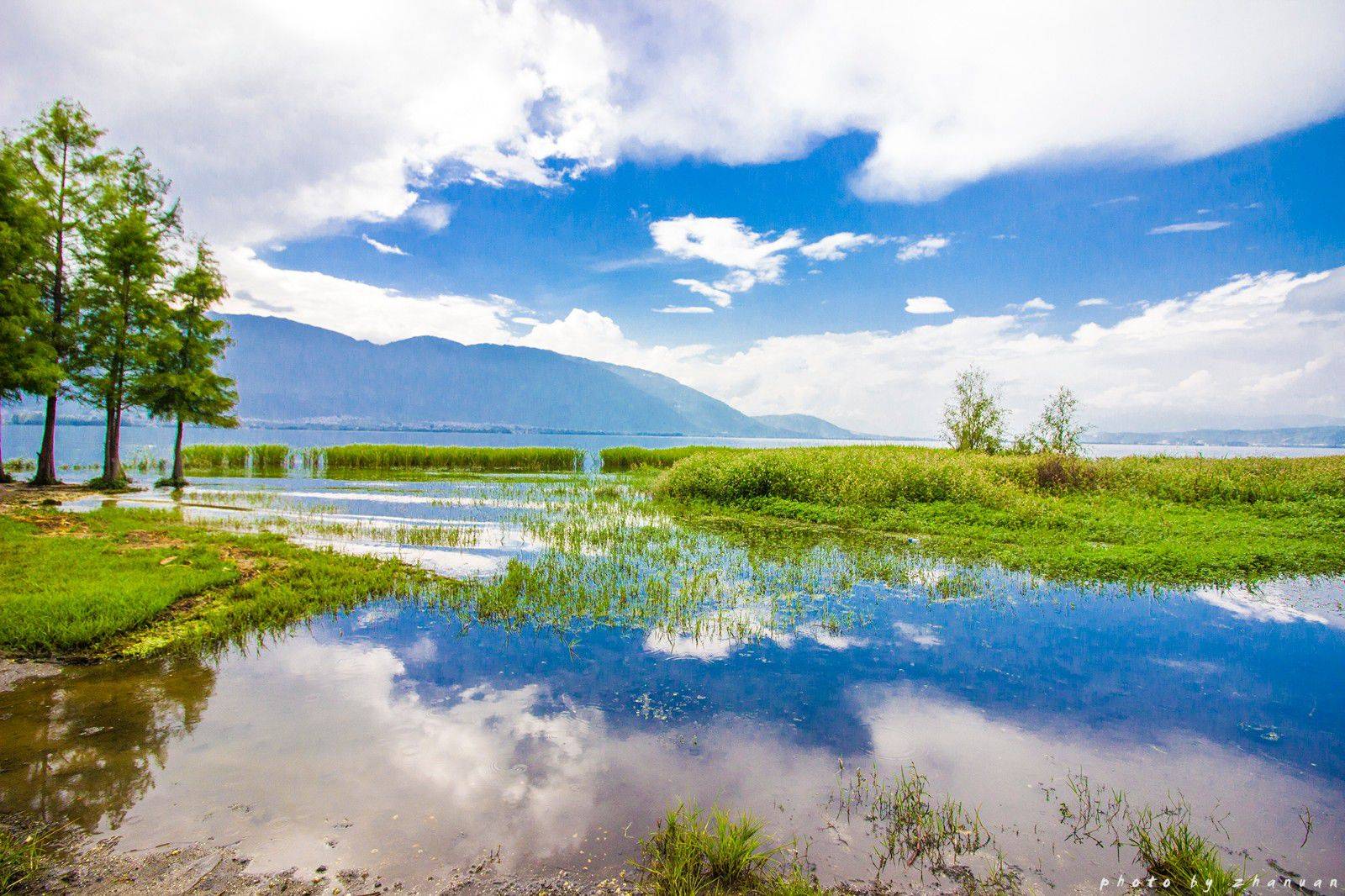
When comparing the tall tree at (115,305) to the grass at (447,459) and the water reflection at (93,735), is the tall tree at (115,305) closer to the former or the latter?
the grass at (447,459)

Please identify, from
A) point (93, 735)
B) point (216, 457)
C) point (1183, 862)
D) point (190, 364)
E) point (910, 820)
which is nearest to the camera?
point (1183, 862)

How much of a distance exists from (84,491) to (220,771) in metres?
26.7

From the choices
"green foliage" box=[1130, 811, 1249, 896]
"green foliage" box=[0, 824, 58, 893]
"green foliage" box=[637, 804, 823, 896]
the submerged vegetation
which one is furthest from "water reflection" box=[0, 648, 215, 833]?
the submerged vegetation

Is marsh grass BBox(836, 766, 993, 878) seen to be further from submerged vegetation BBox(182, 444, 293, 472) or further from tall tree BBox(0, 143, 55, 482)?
submerged vegetation BBox(182, 444, 293, 472)

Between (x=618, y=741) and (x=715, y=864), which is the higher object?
(x=715, y=864)

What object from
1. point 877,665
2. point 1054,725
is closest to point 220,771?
point 877,665

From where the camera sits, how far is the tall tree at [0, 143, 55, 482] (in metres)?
19.1

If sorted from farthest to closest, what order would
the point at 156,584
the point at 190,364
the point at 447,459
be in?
the point at 447,459 → the point at 190,364 → the point at 156,584

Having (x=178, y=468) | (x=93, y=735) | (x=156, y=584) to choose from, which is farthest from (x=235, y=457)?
(x=93, y=735)

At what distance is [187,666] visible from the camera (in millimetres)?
7676

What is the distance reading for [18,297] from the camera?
19.4 meters

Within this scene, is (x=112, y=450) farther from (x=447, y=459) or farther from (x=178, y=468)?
(x=447, y=459)

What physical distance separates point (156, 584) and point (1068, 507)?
26.2m

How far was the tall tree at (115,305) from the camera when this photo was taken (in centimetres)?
2464
